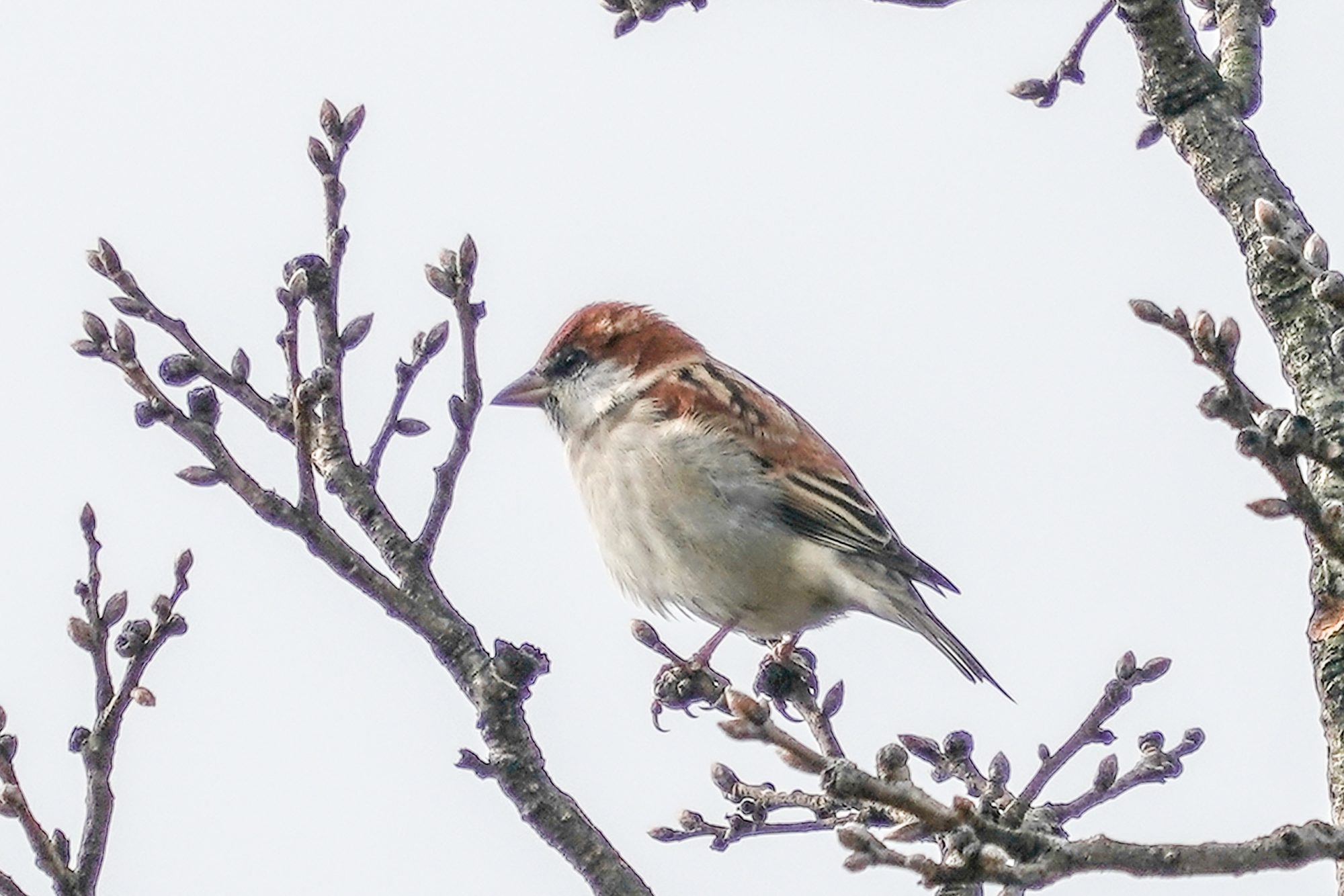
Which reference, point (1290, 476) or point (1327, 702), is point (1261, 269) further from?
point (1290, 476)

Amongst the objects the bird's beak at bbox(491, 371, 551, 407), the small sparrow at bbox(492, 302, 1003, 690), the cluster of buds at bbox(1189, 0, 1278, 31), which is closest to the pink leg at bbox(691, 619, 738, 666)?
the small sparrow at bbox(492, 302, 1003, 690)

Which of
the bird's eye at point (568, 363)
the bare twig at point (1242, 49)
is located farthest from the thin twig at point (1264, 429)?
the bird's eye at point (568, 363)

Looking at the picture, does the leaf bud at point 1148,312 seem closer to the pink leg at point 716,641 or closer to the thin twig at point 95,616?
the thin twig at point 95,616

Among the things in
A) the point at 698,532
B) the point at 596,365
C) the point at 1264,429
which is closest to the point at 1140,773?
the point at 1264,429

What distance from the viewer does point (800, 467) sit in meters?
8.16

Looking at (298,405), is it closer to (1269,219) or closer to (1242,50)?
(1269,219)

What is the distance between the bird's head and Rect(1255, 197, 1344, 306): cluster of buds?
4.46 metres

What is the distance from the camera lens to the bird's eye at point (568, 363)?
8656mm

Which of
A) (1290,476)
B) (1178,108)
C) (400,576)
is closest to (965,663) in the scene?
(1178,108)

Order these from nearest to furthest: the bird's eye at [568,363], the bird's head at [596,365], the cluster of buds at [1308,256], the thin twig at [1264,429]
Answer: the thin twig at [1264,429] → the cluster of buds at [1308,256] → the bird's head at [596,365] → the bird's eye at [568,363]

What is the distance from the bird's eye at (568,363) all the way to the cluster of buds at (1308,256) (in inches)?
184

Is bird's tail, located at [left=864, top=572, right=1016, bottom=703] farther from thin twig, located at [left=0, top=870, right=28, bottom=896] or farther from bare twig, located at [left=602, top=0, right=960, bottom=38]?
thin twig, located at [left=0, top=870, right=28, bottom=896]

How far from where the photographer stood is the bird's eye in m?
8.66

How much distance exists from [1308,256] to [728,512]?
3.93m
